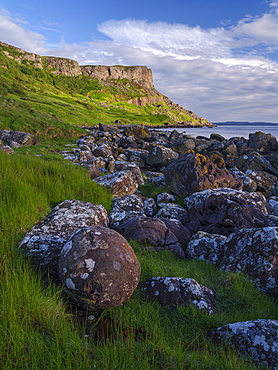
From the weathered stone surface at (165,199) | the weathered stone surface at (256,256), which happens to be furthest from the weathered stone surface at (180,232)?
the weathered stone surface at (165,199)

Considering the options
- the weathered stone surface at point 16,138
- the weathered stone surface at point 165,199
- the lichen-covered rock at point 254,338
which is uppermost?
the weathered stone surface at point 16,138

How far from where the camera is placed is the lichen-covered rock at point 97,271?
166 inches

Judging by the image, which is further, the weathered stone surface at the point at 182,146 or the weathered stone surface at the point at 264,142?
the weathered stone surface at the point at 264,142

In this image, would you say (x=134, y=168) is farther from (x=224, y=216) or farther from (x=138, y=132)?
(x=138, y=132)

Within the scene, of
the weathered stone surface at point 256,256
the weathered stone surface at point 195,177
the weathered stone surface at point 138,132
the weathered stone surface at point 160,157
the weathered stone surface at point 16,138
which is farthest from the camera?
the weathered stone surface at point 138,132

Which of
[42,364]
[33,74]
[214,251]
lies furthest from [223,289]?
[33,74]

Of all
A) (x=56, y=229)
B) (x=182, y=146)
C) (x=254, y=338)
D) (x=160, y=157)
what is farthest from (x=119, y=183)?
(x=182, y=146)

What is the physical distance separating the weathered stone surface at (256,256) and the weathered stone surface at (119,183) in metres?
6.13

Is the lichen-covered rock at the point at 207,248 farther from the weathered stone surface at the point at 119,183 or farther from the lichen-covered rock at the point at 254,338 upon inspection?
the weathered stone surface at the point at 119,183

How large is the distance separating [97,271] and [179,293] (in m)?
1.74

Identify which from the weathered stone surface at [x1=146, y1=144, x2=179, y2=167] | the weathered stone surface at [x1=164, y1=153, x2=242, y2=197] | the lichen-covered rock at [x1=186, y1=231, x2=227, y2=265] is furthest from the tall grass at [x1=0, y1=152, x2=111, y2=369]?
the weathered stone surface at [x1=146, y1=144, x2=179, y2=167]

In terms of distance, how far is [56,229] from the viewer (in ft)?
21.8

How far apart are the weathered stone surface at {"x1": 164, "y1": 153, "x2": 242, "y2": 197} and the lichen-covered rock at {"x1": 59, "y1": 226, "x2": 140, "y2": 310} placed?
845cm

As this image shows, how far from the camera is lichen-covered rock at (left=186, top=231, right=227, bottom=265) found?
6980mm
